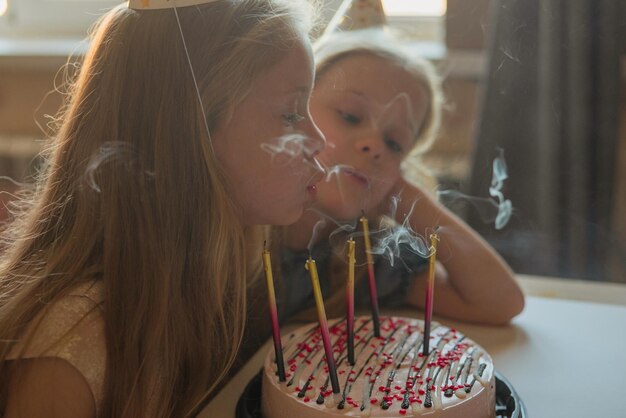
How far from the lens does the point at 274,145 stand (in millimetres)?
921

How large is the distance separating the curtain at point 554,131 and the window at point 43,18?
4.50ft

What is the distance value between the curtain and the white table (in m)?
0.10

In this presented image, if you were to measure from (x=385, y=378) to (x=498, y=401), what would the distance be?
0.16 m

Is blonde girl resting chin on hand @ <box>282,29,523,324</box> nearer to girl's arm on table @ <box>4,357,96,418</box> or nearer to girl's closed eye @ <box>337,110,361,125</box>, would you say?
girl's closed eye @ <box>337,110,361,125</box>

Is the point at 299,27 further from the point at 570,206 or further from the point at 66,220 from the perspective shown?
the point at 570,206

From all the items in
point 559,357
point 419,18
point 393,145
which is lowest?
point 559,357

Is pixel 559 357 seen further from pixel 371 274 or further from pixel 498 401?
pixel 371 274

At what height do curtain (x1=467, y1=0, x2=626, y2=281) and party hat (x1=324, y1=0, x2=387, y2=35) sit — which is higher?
party hat (x1=324, y1=0, x2=387, y2=35)

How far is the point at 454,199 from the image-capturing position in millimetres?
1183

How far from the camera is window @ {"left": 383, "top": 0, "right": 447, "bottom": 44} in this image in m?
1.18

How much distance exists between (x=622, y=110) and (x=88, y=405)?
0.99m

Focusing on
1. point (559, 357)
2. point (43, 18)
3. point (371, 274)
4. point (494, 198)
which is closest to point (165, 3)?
point (371, 274)

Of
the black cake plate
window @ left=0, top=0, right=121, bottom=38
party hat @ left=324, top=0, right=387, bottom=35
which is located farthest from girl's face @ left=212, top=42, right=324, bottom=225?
window @ left=0, top=0, right=121, bottom=38

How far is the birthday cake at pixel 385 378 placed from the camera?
831 millimetres
